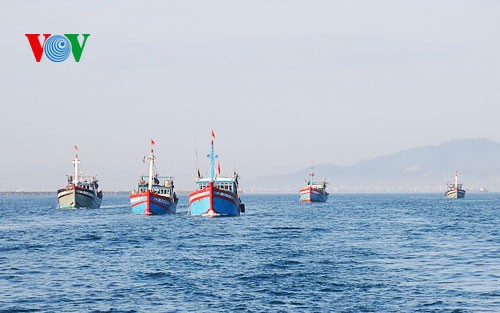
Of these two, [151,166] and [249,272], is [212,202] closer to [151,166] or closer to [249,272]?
[151,166]

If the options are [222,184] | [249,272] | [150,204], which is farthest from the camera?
[150,204]

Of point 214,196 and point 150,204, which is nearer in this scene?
point 214,196

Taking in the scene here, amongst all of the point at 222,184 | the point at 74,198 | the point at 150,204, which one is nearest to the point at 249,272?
the point at 222,184

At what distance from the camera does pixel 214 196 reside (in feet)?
315

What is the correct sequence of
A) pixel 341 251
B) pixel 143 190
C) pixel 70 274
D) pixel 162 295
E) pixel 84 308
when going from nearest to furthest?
pixel 84 308, pixel 162 295, pixel 70 274, pixel 341 251, pixel 143 190

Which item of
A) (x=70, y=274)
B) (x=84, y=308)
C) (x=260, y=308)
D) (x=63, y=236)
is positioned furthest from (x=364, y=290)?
(x=63, y=236)

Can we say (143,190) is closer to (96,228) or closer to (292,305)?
(96,228)

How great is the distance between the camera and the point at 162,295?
35031 millimetres

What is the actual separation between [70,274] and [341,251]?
20.9 meters

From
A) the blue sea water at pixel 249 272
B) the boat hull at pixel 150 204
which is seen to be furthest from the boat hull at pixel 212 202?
the blue sea water at pixel 249 272

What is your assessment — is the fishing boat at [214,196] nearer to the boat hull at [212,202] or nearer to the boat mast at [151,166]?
the boat hull at [212,202]

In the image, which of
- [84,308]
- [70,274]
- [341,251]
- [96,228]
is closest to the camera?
[84,308]

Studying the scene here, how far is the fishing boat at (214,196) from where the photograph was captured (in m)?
96.2

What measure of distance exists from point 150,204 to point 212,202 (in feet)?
58.0
